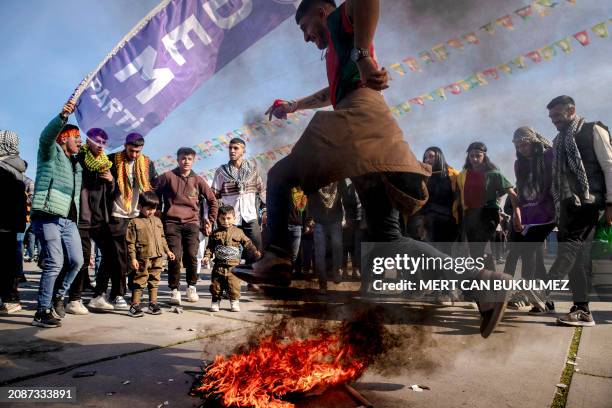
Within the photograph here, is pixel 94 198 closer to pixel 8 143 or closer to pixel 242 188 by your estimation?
pixel 8 143

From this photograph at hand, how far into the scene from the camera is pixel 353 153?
1.84 metres

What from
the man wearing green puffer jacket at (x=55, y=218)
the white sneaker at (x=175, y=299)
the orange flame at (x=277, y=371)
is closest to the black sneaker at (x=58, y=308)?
the man wearing green puffer jacket at (x=55, y=218)

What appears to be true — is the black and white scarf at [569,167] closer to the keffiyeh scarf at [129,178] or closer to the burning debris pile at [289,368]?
the burning debris pile at [289,368]

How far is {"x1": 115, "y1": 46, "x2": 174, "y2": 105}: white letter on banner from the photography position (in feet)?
15.6

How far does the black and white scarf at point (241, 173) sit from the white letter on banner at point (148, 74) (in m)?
1.33

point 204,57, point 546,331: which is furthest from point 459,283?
point 204,57

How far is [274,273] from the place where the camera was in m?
1.99

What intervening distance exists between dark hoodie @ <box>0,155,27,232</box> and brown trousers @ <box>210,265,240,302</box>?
2352mm

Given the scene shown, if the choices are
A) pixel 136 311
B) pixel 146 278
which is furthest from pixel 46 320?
pixel 146 278

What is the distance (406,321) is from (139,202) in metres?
3.67

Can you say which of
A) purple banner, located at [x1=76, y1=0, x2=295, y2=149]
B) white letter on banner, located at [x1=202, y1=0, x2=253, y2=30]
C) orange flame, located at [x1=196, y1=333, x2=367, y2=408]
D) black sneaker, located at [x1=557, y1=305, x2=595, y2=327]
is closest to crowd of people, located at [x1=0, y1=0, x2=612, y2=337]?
black sneaker, located at [x1=557, y1=305, x2=595, y2=327]

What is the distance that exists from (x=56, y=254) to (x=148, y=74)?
228cm

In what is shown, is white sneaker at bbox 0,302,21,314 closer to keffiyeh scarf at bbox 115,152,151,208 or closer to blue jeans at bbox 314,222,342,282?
keffiyeh scarf at bbox 115,152,151,208

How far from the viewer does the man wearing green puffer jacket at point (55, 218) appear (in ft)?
12.4
